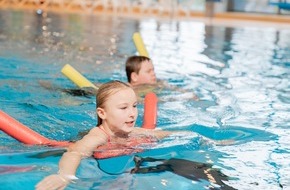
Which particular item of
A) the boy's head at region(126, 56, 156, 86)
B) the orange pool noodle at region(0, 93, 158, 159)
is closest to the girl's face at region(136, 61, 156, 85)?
the boy's head at region(126, 56, 156, 86)

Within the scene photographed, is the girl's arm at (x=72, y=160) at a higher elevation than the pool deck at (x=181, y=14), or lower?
higher

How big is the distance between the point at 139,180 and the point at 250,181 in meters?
0.50

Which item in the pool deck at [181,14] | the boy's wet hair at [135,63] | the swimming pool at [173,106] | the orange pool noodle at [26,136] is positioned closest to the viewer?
the swimming pool at [173,106]

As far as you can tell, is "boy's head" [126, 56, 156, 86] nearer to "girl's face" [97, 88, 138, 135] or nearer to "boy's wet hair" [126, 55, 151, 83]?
"boy's wet hair" [126, 55, 151, 83]

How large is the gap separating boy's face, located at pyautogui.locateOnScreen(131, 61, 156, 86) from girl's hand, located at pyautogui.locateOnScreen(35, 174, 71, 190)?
249cm

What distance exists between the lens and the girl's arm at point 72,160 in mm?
2344

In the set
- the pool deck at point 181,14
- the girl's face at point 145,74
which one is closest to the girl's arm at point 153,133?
the girl's face at point 145,74

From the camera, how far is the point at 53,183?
2342 millimetres

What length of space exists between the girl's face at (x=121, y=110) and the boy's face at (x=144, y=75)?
1902mm

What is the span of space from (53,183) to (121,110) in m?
0.70

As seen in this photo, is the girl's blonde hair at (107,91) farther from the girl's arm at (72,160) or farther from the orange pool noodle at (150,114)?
the orange pool noodle at (150,114)

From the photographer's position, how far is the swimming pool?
2.75 m

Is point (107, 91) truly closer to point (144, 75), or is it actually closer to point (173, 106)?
point (173, 106)

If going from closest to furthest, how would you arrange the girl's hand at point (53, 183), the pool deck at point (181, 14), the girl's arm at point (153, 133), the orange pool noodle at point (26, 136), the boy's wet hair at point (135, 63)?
1. the girl's hand at point (53, 183)
2. the orange pool noodle at point (26, 136)
3. the girl's arm at point (153, 133)
4. the boy's wet hair at point (135, 63)
5. the pool deck at point (181, 14)
